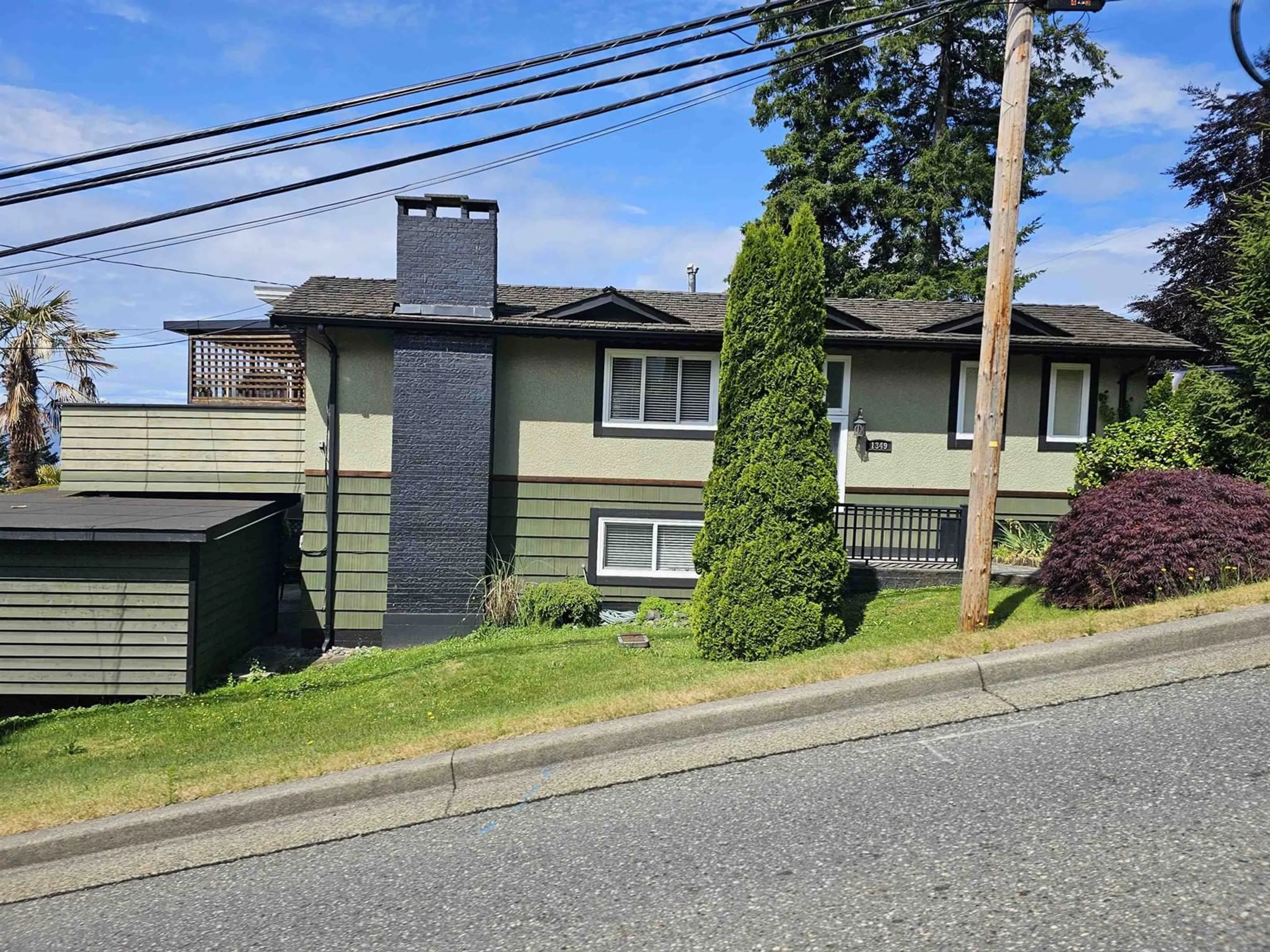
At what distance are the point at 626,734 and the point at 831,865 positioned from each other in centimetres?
182

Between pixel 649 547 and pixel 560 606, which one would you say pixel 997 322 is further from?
pixel 560 606

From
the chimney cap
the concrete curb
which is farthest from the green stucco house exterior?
the concrete curb

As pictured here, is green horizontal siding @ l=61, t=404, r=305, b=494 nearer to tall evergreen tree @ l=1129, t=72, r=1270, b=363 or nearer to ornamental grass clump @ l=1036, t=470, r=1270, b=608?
ornamental grass clump @ l=1036, t=470, r=1270, b=608

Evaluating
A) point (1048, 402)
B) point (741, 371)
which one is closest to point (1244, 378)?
point (1048, 402)

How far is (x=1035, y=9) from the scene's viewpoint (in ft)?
23.4

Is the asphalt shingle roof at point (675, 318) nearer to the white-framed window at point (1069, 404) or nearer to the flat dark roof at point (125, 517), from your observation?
the white-framed window at point (1069, 404)

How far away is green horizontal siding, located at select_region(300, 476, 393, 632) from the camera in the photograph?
1145 centimetres

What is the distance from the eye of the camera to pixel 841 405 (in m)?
12.3

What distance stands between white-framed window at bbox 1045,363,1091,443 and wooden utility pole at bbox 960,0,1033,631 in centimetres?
588

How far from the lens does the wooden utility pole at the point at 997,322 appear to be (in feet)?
23.1

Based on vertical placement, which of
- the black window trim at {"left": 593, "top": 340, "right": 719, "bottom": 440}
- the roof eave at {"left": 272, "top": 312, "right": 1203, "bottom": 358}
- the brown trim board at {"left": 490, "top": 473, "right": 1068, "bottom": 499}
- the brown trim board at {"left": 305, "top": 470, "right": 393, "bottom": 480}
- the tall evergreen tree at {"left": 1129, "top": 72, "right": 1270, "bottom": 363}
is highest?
the tall evergreen tree at {"left": 1129, "top": 72, "right": 1270, "bottom": 363}

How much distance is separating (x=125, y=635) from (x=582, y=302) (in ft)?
22.0

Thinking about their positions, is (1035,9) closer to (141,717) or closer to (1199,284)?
(141,717)

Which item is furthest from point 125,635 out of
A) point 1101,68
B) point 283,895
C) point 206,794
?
point 1101,68
